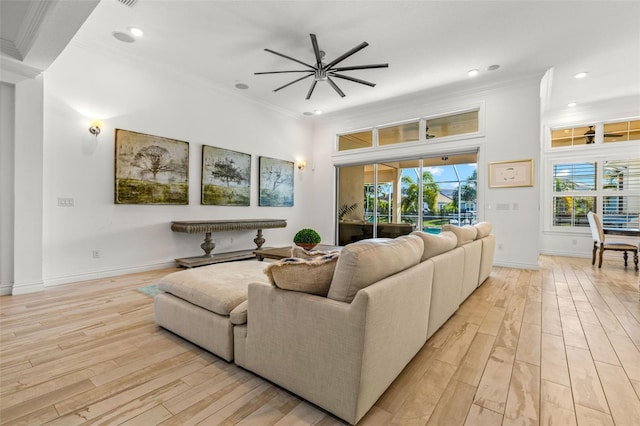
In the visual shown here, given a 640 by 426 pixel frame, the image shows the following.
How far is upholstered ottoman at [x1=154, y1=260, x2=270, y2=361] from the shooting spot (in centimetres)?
186

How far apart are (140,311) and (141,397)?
1.44 metres

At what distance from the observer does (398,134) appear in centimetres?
630

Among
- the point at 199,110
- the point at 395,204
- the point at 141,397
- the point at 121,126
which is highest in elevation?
the point at 199,110

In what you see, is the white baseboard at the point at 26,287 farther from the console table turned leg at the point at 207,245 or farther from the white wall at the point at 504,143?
the white wall at the point at 504,143

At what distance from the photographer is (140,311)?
2.75 m

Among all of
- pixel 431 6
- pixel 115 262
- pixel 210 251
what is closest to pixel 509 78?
pixel 431 6

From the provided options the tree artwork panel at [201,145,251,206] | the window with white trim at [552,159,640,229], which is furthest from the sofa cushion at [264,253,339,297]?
the window with white trim at [552,159,640,229]

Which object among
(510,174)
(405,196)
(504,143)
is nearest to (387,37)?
(504,143)

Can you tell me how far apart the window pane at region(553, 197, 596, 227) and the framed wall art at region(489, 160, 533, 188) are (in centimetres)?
266

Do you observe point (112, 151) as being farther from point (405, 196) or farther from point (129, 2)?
point (405, 196)

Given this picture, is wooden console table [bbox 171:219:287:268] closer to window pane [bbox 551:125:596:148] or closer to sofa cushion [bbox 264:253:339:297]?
sofa cushion [bbox 264:253:339:297]

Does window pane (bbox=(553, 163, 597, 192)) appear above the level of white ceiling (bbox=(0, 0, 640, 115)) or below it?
below

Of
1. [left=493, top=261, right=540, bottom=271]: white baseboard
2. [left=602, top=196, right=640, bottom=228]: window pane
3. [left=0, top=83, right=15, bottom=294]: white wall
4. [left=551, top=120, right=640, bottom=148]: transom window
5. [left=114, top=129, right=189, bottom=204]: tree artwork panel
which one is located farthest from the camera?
[left=551, top=120, right=640, bottom=148]: transom window

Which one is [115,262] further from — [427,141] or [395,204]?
[427,141]
